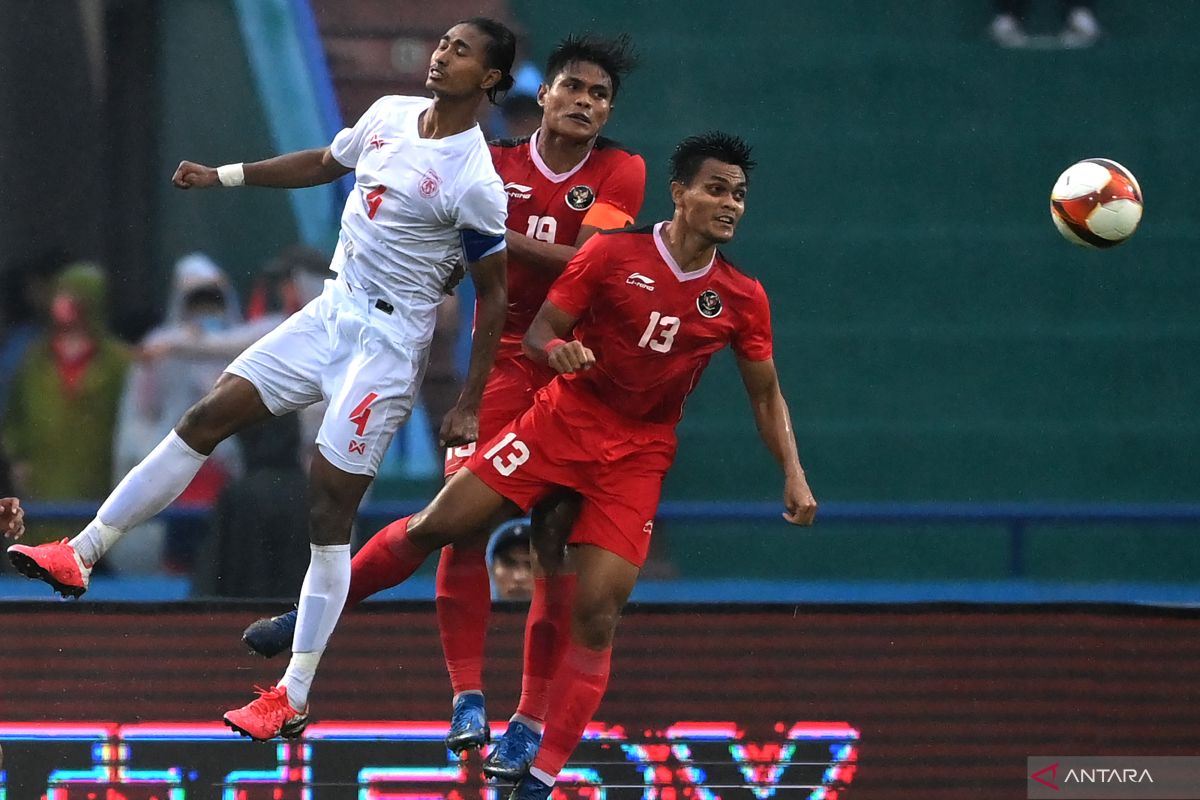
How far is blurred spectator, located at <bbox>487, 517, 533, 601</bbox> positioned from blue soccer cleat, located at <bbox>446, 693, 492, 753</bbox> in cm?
119

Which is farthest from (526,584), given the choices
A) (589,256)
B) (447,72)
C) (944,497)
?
(944,497)

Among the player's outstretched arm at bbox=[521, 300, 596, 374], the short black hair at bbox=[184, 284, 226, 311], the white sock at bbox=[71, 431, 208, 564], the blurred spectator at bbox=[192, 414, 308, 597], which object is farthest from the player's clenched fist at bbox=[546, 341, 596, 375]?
the short black hair at bbox=[184, 284, 226, 311]

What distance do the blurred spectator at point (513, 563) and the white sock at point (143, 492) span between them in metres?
1.60

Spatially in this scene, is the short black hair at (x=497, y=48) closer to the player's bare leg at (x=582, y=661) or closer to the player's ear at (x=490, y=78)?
the player's ear at (x=490, y=78)

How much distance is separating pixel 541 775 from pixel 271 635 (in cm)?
80

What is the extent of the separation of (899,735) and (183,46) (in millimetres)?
4878

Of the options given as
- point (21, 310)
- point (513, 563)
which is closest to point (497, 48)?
point (513, 563)

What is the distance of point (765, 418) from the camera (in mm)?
5555

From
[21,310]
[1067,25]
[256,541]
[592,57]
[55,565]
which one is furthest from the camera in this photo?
[1067,25]

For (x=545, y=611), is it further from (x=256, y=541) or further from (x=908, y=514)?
(x=908, y=514)

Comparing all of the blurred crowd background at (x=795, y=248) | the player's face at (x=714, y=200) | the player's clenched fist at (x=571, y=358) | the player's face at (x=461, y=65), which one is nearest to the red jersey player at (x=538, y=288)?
the player's face at (x=714, y=200)

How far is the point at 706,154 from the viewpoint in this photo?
5.41 metres

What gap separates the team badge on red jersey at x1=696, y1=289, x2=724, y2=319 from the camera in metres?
5.42

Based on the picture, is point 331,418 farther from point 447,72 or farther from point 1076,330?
point 1076,330
